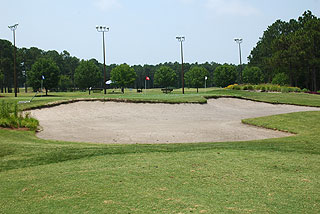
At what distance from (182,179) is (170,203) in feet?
4.18

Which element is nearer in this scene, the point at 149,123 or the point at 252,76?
the point at 149,123

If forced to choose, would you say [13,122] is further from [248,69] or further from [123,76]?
[248,69]

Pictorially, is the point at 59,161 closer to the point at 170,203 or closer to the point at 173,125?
the point at 170,203

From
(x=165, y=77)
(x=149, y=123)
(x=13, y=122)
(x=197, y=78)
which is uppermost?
(x=165, y=77)

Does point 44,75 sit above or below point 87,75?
below

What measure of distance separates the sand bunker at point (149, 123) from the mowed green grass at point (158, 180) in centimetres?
406

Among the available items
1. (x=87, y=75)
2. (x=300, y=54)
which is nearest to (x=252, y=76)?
(x=300, y=54)

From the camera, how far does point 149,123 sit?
18125 millimetres

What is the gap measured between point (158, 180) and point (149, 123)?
12.7 metres

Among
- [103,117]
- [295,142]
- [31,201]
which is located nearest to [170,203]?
[31,201]

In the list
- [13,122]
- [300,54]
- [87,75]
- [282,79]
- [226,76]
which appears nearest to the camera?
[13,122]

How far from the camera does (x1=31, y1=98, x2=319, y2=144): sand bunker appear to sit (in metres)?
13.2

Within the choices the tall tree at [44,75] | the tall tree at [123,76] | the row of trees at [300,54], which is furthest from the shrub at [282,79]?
the tall tree at [44,75]

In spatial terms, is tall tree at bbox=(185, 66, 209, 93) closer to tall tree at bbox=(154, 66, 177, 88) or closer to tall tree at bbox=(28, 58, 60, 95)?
tall tree at bbox=(154, 66, 177, 88)
